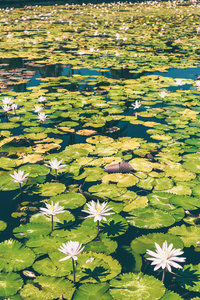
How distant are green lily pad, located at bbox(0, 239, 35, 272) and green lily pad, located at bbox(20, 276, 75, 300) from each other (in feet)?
0.39

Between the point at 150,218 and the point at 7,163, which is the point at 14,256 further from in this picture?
the point at 7,163

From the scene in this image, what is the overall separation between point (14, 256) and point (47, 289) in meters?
0.28

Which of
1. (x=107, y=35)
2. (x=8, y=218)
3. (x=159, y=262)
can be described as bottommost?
(x=8, y=218)

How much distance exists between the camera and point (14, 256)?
5.04 feet

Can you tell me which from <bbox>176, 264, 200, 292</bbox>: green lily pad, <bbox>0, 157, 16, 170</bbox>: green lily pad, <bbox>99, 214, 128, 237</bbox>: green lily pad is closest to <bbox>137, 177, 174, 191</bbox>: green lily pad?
<bbox>99, 214, 128, 237</bbox>: green lily pad

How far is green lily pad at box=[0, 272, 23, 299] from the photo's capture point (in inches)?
52.6

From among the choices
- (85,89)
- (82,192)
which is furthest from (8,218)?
(85,89)

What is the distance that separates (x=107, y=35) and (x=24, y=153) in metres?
7.43

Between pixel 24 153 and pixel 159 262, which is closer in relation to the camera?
pixel 159 262

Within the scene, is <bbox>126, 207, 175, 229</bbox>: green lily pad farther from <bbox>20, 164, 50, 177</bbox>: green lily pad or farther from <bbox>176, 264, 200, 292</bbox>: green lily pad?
<bbox>20, 164, 50, 177</bbox>: green lily pad

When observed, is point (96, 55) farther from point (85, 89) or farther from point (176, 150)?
point (176, 150)

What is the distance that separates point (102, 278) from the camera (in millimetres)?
1408

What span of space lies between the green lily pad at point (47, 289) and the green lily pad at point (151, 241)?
429mm

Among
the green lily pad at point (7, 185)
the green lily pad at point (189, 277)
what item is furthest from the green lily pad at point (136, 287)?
the green lily pad at point (7, 185)
